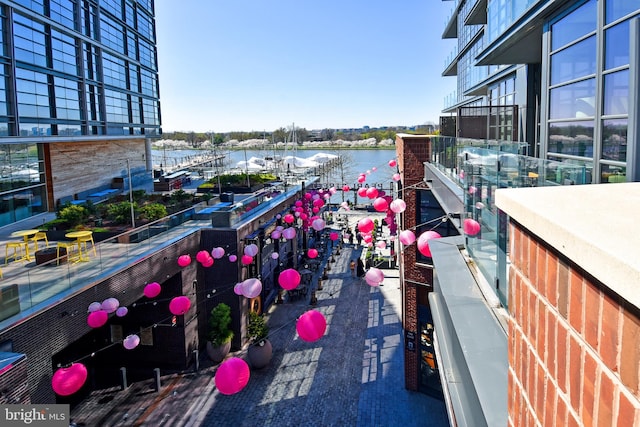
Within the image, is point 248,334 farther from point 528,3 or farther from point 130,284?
point 528,3

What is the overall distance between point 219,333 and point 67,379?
23.0ft

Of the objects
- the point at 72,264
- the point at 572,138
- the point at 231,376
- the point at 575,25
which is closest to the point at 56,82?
the point at 72,264

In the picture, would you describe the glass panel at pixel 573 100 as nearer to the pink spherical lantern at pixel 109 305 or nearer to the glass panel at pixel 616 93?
the glass panel at pixel 616 93

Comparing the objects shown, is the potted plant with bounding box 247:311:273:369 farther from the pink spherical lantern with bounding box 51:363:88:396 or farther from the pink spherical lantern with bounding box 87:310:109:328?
the pink spherical lantern with bounding box 51:363:88:396

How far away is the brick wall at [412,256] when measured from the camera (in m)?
15.1

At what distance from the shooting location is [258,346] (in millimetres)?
16469

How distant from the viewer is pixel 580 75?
7.95 metres

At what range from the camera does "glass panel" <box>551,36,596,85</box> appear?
7559 millimetres

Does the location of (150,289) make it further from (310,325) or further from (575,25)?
(575,25)

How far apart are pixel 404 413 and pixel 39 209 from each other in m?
22.0

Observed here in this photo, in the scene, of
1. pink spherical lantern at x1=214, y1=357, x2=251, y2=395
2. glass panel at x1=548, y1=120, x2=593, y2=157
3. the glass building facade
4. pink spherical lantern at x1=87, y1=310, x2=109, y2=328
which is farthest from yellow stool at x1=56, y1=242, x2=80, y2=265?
the glass building facade

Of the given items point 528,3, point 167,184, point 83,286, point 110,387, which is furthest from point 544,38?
point 167,184

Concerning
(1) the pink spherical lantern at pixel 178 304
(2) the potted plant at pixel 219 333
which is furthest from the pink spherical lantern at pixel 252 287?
(2) the potted plant at pixel 219 333

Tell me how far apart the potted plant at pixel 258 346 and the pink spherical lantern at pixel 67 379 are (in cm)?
670
